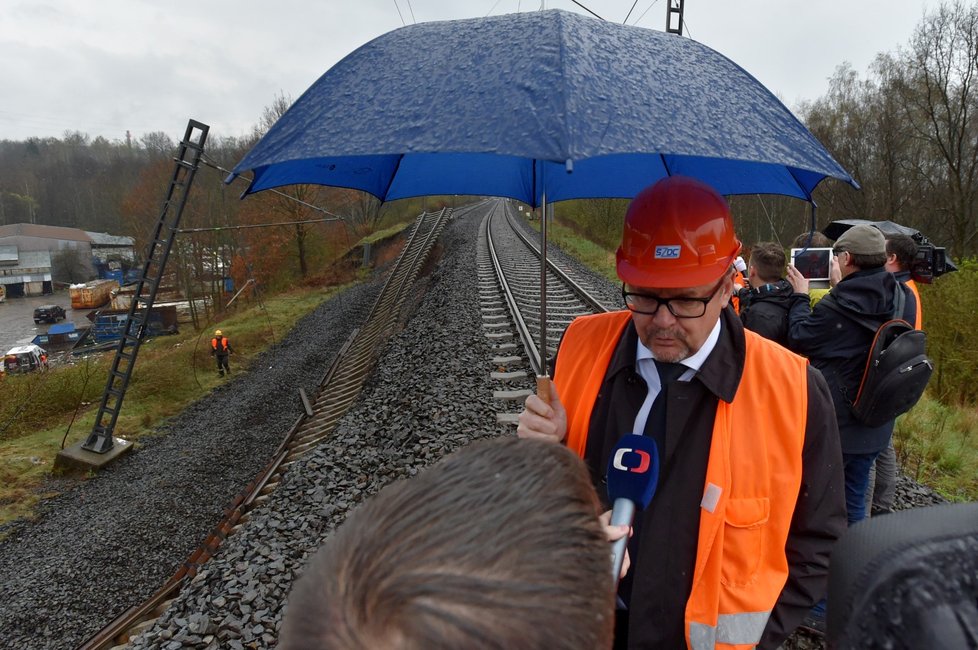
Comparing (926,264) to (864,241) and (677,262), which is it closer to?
(864,241)

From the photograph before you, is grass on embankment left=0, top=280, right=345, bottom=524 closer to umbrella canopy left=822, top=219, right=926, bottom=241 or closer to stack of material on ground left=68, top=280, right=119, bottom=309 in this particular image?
umbrella canopy left=822, top=219, right=926, bottom=241

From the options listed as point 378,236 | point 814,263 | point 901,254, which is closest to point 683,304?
point 814,263

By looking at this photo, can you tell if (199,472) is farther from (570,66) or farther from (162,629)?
(570,66)

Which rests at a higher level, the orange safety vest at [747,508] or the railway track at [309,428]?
the orange safety vest at [747,508]

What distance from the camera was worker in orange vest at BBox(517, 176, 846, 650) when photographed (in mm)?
1509

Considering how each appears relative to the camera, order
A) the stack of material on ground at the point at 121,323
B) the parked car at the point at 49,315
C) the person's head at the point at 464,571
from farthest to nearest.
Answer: the parked car at the point at 49,315, the stack of material on ground at the point at 121,323, the person's head at the point at 464,571

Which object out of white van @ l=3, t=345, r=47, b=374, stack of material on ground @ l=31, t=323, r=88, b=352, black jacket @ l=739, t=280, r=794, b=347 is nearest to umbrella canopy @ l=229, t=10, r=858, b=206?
black jacket @ l=739, t=280, r=794, b=347

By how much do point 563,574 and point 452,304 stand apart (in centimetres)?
1019

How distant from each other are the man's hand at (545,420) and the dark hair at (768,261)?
6.91ft

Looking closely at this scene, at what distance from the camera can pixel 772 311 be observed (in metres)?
3.13

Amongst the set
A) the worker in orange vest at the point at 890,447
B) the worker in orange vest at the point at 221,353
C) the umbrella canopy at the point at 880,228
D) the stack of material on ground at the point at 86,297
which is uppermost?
the umbrella canopy at the point at 880,228

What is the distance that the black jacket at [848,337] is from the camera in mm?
2904

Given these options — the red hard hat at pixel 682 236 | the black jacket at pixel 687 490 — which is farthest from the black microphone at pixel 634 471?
the red hard hat at pixel 682 236

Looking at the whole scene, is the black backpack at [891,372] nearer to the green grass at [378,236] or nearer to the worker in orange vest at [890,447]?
the worker in orange vest at [890,447]
